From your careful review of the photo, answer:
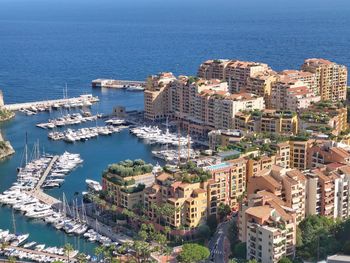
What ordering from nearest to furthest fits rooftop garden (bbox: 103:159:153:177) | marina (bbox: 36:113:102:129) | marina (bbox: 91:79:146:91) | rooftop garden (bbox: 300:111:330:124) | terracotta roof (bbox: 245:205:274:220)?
1. terracotta roof (bbox: 245:205:274:220)
2. rooftop garden (bbox: 103:159:153:177)
3. rooftop garden (bbox: 300:111:330:124)
4. marina (bbox: 36:113:102:129)
5. marina (bbox: 91:79:146:91)

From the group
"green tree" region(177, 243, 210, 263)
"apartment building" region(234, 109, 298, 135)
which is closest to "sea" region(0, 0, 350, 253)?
"green tree" region(177, 243, 210, 263)

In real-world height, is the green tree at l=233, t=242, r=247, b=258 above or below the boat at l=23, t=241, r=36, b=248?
above

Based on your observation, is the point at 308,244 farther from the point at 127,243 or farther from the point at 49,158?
the point at 49,158

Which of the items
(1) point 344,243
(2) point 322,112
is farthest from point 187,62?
(1) point 344,243

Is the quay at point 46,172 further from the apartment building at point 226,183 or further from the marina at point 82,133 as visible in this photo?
the apartment building at point 226,183

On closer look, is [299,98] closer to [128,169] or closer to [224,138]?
[224,138]

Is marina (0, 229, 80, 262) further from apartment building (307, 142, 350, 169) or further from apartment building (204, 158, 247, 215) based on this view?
apartment building (307, 142, 350, 169)

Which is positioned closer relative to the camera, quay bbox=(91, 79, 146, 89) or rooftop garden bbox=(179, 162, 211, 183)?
rooftop garden bbox=(179, 162, 211, 183)

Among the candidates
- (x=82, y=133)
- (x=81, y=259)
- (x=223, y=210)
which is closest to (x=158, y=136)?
(x=82, y=133)
